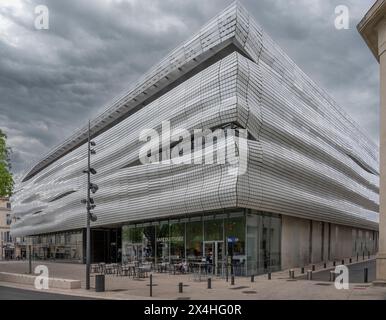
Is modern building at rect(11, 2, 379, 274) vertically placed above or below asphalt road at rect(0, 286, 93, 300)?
above

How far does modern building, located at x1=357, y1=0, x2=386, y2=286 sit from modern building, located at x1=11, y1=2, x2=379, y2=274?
9.87 meters

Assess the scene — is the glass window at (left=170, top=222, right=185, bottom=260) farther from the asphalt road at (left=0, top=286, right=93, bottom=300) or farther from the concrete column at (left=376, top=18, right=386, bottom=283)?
the concrete column at (left=376, top=18, right=386, bottom=283)

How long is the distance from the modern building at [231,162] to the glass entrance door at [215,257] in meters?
0.11

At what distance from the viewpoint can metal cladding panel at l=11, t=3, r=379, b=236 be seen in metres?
32.8

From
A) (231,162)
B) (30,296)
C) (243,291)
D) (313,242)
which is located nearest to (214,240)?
(231,162)

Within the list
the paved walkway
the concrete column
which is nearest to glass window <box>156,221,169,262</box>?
the paved walkway

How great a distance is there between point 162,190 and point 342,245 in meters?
29.9

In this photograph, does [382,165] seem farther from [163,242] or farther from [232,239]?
[163,242]

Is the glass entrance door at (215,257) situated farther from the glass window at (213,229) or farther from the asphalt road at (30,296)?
the asphalt road at (30,296)

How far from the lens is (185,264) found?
3666cm

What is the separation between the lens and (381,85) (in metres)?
22.9

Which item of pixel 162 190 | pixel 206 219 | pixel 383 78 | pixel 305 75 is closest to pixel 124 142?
pixel 162 190

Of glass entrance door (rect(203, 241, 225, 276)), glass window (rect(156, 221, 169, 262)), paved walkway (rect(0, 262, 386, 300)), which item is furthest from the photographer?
glass window (rect(156, 221, 169, 262))
